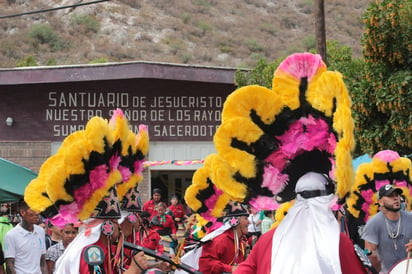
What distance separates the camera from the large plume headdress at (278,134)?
4.59 m

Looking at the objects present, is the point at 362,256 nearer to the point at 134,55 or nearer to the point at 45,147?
the point at 45,147

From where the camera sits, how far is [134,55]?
172 feet

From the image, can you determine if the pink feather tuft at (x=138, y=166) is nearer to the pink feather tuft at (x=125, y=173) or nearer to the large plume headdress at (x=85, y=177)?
the pink feather tuft at (x=125, y=173)

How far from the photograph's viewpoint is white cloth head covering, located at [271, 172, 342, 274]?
4.22 meters

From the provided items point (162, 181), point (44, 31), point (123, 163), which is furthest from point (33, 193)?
point (44, 31)

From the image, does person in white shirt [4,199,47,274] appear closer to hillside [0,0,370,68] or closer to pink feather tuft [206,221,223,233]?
pink feather tuft [206,221,223,233]

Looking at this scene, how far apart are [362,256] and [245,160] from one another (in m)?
0.93

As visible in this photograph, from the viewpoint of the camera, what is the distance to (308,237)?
4352 mm

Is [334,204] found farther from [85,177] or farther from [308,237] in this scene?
[85,177]

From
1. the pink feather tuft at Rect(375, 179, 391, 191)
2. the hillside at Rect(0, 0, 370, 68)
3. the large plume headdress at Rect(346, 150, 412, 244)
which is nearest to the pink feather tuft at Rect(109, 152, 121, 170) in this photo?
the large plume headdress at Rect(346, 150, 412, 244)

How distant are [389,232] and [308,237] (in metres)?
3.91

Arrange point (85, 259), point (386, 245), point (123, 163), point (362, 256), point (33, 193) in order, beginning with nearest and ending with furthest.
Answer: point (362, 256), point (85, 259), point (33, 193), point (123, 163), point (386, 245)

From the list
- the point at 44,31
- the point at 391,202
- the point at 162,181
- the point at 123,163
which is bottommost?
the point at 162,181

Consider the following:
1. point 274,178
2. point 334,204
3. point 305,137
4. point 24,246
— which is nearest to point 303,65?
point 305,137
